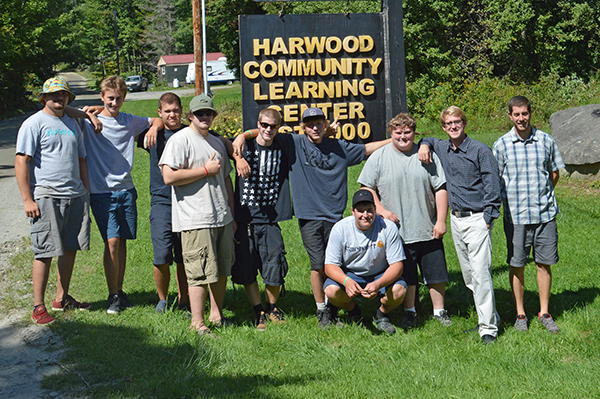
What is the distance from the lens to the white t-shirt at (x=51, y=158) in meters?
5.26

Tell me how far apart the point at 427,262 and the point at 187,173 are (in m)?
2.31

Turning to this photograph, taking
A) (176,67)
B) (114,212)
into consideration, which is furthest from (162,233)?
(176,67)

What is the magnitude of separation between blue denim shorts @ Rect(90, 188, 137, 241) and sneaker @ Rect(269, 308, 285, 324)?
5.17ft

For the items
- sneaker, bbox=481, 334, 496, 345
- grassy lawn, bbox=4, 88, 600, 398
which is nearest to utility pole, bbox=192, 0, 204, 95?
grassy lawn, bbox=4, 88, 600, 398

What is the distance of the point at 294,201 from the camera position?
216 inches

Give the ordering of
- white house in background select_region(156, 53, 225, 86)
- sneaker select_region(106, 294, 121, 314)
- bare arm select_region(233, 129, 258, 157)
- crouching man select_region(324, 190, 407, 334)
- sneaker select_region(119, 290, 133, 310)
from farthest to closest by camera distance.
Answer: white house in background select_region(156, 53, 225, 86) → sneaker select_region(119, 290, 133, 310) → sneaker select_region(106, 294, 121, 314) → bare arm select_region(233, 129, 258, 157) → crouching man select_region(324, 190, 407, 334)

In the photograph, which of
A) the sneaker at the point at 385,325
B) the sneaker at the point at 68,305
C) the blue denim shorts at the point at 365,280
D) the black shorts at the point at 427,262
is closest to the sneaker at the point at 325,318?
the blue denim shorts at the point at 365,280

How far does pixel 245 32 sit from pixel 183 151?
5.05 feet

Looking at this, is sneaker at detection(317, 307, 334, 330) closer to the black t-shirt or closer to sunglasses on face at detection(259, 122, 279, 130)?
the black t-shirt

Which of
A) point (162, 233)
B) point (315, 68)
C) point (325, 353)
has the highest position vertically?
point (315, 68)

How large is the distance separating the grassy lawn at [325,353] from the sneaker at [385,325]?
8cm

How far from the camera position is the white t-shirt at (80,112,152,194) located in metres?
5.62

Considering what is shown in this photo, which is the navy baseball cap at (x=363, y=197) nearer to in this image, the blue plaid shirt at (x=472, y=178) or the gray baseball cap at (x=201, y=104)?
the blue plaid shirt at (x=472, y=178)

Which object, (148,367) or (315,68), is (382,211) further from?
(148,367)
